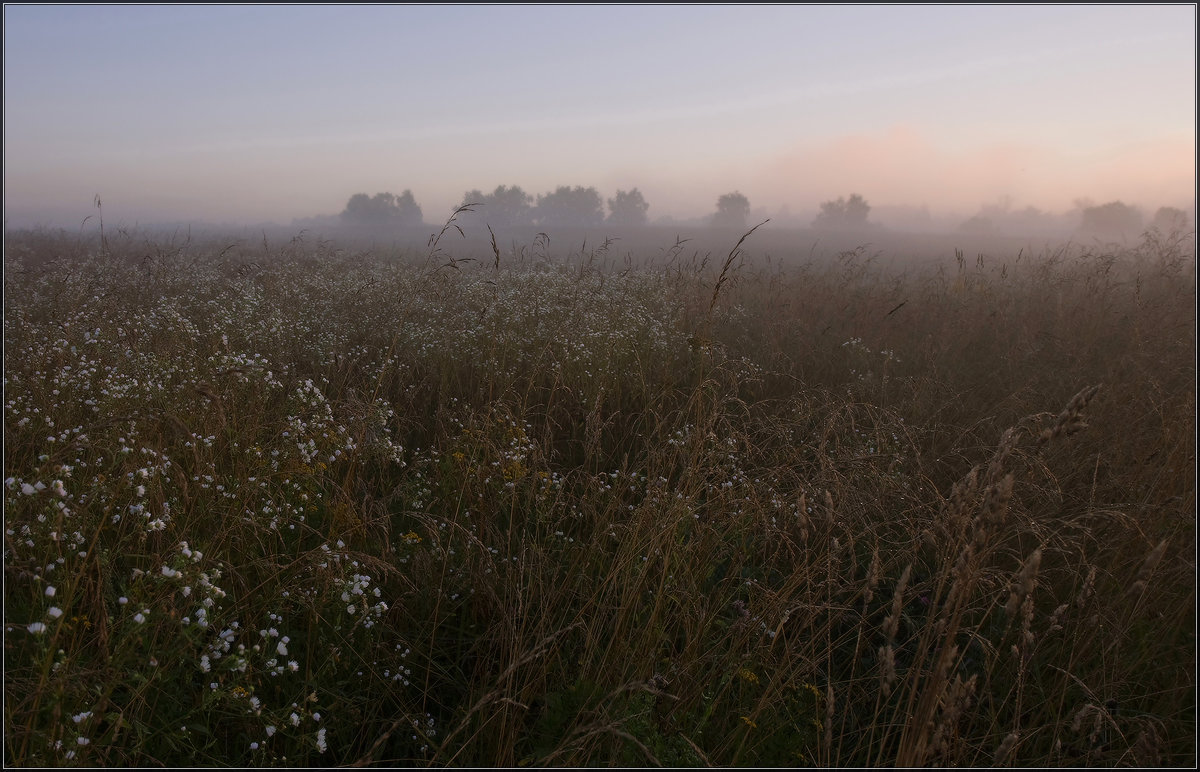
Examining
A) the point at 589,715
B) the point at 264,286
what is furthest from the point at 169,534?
the point at 264,286

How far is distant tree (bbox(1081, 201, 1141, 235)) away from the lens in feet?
217

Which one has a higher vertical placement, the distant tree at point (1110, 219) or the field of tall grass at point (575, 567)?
the distant tree at point (1110, 219)

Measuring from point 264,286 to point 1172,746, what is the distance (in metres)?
10.2

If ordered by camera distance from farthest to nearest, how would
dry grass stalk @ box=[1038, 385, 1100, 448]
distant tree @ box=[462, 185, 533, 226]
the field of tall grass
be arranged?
distant tree @ box=[462, 185, 533, 226]
the field of tall grass
dry grass stalk @ box=[1038, 385, 1100, 448]

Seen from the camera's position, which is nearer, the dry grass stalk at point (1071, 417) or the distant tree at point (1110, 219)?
the dry grass stalk at point (1071, 417)

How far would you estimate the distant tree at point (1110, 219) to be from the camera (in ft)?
217

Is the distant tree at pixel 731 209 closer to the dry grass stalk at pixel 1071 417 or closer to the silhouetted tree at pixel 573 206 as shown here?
the silhouetted tree at pixel 573 206

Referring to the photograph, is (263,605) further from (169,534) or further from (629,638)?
(629,638)

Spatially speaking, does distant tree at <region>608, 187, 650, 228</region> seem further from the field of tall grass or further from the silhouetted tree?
the field of tall grass

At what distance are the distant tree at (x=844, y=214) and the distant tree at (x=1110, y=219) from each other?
26.2 metres

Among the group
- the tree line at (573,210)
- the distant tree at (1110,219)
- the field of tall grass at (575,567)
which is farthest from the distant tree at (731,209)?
the field of tall grass at (575,567)

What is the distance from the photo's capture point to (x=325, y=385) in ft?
17.1

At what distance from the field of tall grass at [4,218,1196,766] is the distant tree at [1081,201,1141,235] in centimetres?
8066

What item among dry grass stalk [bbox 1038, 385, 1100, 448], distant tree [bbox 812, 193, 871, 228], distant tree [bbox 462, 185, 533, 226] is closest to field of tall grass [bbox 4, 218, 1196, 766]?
dry grass stalk [bbox 1038, 385, 1100, 448]
